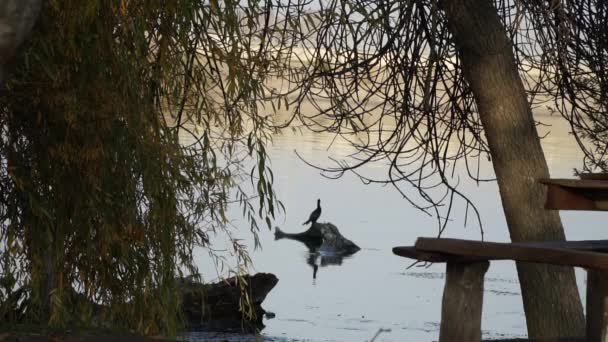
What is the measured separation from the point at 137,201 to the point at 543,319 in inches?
117

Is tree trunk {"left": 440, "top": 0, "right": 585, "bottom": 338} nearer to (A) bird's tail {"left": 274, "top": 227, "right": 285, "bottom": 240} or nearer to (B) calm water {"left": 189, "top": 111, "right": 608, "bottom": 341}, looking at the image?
(B) calm water {"left": 189, "top": 111, "right": 608, "bottom": 341}

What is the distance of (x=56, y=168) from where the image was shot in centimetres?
568

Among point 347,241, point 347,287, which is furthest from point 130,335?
point 347,241

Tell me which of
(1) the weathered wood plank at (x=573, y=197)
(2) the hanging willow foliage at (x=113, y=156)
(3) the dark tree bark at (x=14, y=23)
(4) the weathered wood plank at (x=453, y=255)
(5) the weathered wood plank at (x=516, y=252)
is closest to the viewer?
(3) the dark tree bark at (x=14, y=23)

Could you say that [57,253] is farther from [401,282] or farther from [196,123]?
[401,282]

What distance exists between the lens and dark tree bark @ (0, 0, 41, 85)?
330cm

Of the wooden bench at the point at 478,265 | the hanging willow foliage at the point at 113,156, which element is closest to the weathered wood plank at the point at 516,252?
the wooden bench at the point at 478,265

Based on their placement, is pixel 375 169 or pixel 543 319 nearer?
pixel 543 319

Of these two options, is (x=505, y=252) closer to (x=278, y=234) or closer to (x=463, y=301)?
(x=463, y=301)

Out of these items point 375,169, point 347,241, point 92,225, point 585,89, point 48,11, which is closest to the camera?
point 48,11

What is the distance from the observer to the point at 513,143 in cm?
770

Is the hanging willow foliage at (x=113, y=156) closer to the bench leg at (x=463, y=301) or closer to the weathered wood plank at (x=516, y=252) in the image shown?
the bench leg at (x=463, y=301)

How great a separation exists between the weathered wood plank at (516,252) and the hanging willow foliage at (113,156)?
1336 mm

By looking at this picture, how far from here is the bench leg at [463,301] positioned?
479cm
